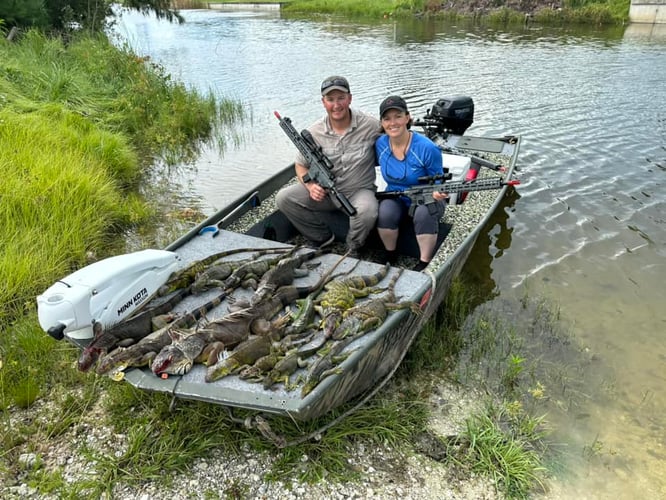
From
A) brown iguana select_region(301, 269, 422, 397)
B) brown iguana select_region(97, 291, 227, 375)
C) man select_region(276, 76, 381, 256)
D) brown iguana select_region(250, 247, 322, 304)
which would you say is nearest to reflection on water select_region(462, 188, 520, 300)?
man select_region(276, 76, 381, 256)

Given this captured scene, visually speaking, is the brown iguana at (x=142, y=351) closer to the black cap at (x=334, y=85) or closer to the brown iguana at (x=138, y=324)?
the brown iguana at (x=138, y=324)

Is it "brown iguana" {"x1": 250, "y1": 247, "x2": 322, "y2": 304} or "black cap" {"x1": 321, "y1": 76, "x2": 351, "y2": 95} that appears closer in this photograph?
"brown iguana" {"x1": 250, "y1": 247, "x2": 322, "y2": 304}

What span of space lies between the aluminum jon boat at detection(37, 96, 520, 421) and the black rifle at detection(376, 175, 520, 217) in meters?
0.15

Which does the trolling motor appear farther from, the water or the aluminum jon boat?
the aluminum jon boat

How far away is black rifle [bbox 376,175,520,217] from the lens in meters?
4.25

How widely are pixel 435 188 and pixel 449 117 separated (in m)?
3.98

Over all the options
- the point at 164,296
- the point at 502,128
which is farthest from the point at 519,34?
the point at 164,296

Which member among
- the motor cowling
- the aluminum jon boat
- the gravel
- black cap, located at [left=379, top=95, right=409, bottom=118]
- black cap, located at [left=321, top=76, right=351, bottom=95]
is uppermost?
black cap, located at [left=321, top=76, right=351, bottom=95]

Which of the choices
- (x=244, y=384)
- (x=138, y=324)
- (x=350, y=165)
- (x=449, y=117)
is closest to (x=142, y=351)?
(x=138, y=324)

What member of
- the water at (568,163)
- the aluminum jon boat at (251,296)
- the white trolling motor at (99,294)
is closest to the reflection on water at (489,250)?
the water at (568,163)

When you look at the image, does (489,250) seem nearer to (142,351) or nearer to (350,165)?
(350,165)

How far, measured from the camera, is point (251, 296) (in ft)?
12.3

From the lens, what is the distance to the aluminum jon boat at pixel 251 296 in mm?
2852

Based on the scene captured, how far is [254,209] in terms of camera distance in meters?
5.59
